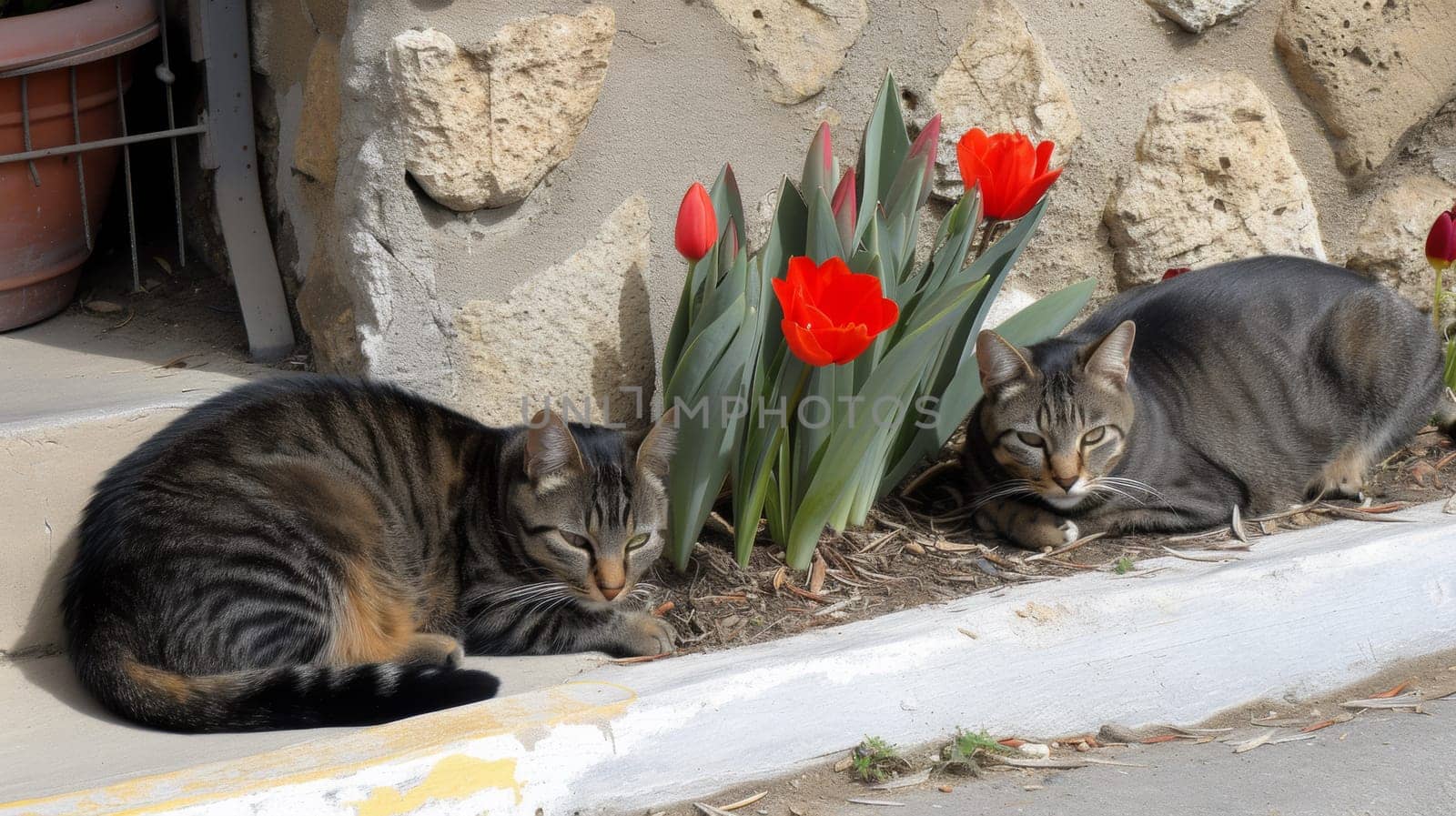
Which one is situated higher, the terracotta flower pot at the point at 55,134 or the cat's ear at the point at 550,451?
the terracotta flower pot at the point at 55,134

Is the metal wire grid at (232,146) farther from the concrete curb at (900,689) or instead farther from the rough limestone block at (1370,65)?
the rough limestone block at (1370,65)

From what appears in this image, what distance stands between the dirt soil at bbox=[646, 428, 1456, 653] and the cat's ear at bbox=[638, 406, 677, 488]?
1.02 feet

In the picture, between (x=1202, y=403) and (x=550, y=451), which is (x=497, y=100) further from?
(x=1202, y=403)

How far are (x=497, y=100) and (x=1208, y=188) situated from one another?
209 centimetres

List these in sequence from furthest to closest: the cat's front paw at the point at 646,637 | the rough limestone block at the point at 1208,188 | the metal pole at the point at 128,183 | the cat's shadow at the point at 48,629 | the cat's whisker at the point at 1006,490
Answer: the rough limestone block at the point at 1208,188 < the metal pole at the point at 128,183 < the cat's whisker at the point at 1006,490 < the cat's front paw at the point at 646,637 < the cat's shadow at the point at 48,629

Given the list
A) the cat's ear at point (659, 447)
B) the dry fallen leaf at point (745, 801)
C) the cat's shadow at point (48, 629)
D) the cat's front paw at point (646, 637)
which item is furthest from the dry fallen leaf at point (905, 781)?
the cat's shadow at point (48, 629)

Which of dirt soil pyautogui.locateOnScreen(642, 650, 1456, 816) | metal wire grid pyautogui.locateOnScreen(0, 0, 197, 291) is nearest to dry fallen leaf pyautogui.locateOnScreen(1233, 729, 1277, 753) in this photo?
dirt soil pyautogui.locateOnScreen(642, 650, 1456, 816)

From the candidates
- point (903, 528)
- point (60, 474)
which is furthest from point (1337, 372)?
point (60, 474)

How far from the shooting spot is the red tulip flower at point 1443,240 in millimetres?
3521

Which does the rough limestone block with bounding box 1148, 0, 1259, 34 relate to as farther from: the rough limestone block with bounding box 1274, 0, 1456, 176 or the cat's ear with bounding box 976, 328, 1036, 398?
the cat's ear with bounding box 976, 328, 1036, 398

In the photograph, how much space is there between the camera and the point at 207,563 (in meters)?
2.52

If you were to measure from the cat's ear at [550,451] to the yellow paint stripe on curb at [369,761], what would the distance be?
0.56m

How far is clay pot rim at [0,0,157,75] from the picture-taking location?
312cm

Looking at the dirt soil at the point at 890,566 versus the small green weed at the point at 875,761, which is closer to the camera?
the small green weed at the point at 875,761
